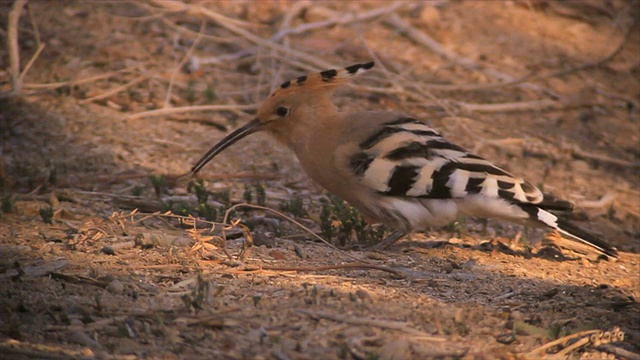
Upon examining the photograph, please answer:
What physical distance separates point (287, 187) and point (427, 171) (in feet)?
4.32

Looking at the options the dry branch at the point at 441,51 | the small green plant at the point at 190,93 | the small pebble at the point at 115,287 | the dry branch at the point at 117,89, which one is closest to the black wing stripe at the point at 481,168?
the small pebble at the point at 115,287

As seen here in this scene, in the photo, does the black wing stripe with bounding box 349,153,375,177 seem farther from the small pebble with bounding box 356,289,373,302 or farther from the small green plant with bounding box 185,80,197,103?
the small green plant with bounding box 185,80,197,103

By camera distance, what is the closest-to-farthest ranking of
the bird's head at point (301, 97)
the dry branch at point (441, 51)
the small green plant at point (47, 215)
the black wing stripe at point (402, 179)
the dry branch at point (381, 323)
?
the dry branch at point (381, 323), the small green plant at point (47, 215), the black wing stripe at point (402, 179), the bird's head at point (301, 97), the dry branch at point (441, 51)

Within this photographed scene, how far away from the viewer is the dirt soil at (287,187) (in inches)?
119

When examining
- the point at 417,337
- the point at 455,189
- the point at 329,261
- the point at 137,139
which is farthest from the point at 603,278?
the point at 137,139

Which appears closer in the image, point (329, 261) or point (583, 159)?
point (329, 261)

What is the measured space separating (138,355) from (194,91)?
3736 millimetres

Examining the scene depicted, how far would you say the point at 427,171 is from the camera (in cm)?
421

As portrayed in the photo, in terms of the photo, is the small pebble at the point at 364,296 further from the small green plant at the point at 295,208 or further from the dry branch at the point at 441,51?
the dry branch at the point at 441,51

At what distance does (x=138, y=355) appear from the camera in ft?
9.25

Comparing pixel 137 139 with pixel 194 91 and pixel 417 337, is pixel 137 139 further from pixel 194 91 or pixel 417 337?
pixel 417 337

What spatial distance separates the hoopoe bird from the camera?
13.8 feet

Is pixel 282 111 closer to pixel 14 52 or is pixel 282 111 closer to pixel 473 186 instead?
pixel 473 186

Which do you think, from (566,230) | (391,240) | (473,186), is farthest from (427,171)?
(566,230)
